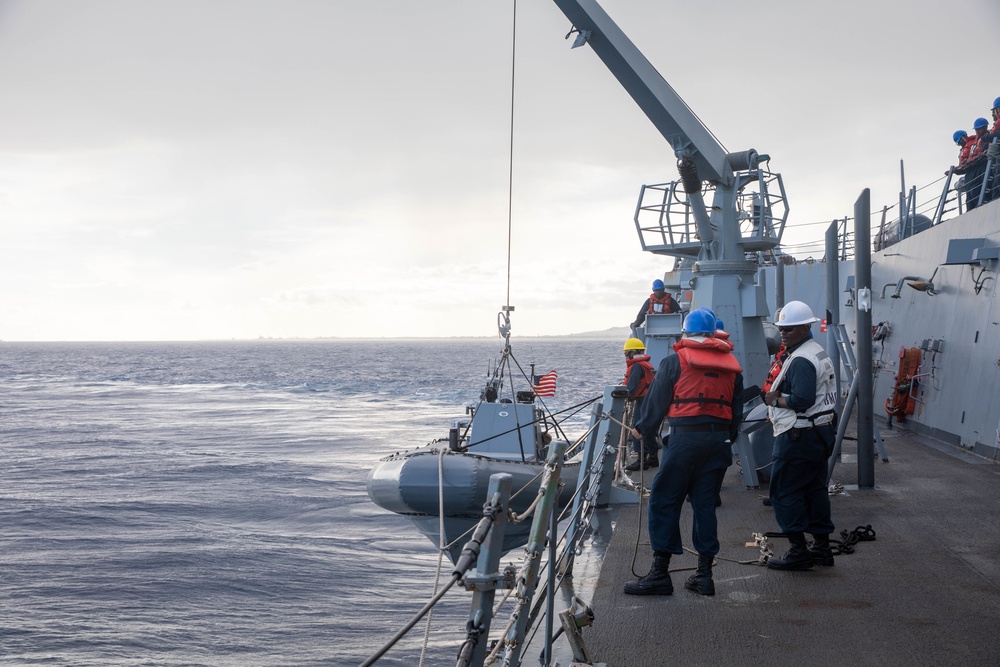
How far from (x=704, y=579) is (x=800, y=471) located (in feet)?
3.25

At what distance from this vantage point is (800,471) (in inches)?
210

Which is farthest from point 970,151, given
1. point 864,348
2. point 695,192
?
point 864,348

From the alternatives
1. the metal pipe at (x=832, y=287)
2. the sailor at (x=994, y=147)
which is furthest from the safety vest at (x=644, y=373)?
the sailor at (x=994, y=147)

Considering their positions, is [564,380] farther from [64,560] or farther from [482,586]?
[482,586]

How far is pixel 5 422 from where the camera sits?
33.4 meters

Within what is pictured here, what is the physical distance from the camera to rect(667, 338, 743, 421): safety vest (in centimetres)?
489

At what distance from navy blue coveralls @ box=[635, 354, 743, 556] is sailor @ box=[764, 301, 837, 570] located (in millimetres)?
604

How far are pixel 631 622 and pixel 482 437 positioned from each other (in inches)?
301

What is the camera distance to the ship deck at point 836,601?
3943 mm

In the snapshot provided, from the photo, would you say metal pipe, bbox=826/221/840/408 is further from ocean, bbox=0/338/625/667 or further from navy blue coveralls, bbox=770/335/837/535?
ocean, bbox=0/338/625/667

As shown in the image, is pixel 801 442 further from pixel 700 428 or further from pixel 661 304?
pixel 661 304

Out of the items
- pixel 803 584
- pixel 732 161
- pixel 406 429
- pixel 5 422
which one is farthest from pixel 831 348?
pixel 5 422

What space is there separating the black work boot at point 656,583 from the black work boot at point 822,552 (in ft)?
3.75

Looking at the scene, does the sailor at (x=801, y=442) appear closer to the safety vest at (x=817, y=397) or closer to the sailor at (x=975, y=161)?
the safety vest at (x=817, y=397)
